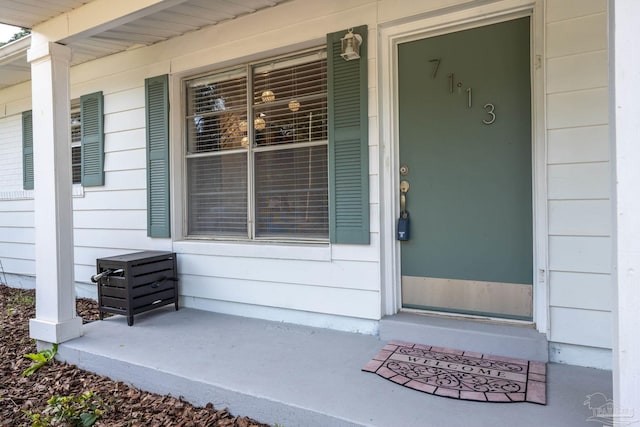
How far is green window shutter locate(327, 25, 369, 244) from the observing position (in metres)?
2.87

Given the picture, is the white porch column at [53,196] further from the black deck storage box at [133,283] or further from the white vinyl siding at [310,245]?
the white vinyl siding at [310,245]

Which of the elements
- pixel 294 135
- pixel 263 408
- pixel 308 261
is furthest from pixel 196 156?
pixel 263 408

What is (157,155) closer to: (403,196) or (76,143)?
(76,143)

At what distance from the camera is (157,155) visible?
3.83 meters

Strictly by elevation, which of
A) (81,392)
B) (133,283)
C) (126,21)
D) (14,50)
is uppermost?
(14,50)

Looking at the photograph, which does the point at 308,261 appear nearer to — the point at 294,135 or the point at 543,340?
the point at 294,135

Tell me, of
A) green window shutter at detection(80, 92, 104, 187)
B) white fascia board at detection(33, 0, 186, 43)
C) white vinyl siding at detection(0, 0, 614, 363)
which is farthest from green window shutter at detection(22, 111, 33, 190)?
white fascia board at detection(33, 0, 186, 43)

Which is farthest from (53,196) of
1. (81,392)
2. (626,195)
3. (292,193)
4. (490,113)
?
(626,195)

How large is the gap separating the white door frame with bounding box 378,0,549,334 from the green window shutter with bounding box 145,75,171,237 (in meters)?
2.07

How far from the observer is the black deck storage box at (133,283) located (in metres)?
3.25

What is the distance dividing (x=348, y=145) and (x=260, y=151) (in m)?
0.92

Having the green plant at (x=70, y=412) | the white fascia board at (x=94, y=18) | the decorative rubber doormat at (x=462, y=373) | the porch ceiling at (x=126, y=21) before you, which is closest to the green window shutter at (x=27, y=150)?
the porch ceiling at (x=126, y=21)

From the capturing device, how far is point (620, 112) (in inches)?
51.6

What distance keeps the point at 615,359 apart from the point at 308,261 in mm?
2046
